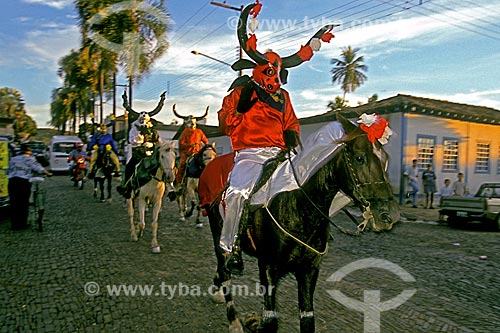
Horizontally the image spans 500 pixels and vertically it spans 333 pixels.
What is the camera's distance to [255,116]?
4531mm

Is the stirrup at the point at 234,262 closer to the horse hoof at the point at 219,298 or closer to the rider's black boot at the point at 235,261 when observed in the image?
the rider's black boot at the point at 235,261

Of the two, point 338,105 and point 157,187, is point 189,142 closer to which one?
point 157,187

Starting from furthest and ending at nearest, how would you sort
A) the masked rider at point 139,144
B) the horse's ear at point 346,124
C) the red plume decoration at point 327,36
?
the masked rider at point 139,144 < the red plume decoration at point 327,36 < the horse's ear at point 346,124

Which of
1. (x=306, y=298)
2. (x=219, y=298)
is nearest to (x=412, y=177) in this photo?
(x=219, y=298)

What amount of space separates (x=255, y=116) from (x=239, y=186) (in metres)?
0.81

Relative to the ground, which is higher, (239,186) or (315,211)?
(239,186)

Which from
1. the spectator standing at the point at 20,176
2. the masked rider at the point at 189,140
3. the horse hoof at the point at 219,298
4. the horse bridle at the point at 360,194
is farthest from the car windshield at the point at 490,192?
the spectator standing at the point at 20,176

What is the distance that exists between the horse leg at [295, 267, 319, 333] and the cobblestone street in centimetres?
90

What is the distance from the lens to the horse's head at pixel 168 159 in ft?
28.6

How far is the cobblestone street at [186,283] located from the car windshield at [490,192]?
3.29 m

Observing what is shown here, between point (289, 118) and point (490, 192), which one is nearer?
point (289, 118)

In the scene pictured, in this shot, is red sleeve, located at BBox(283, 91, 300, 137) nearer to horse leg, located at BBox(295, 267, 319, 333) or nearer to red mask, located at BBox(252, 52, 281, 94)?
red mask, located at BBox(252, 52, 281, 94)

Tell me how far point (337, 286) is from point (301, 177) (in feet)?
11.2

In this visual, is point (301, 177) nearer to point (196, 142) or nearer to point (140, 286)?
point (140, 286)
